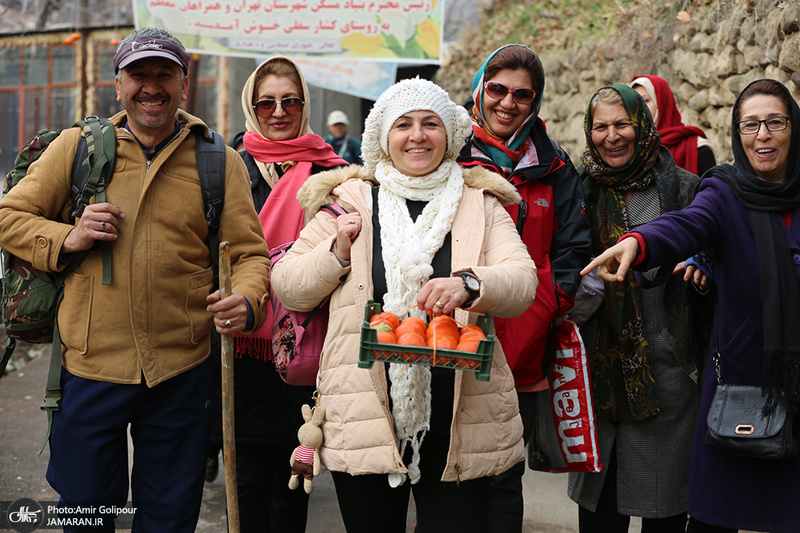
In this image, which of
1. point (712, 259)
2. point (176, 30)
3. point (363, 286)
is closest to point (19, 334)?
→ point (363, 286)

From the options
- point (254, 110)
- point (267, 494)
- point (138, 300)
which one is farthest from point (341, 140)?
point (138, 300)

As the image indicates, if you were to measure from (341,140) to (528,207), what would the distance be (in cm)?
860

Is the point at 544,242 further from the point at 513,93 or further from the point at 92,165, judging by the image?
the point at 92,165

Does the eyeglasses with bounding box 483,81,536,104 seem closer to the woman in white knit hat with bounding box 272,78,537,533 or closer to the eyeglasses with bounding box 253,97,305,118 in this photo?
the woman in white knit hat with bounding box 272,78,537,533

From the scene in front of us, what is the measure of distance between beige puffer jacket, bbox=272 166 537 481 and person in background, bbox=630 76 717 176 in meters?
1.94

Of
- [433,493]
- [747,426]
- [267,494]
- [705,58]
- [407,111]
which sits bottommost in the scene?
[267,494]

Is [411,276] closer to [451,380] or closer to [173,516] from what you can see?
[451,380]

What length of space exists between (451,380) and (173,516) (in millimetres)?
1169

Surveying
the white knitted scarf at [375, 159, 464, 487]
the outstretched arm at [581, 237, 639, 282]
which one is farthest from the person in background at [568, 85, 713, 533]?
the white knitted scarf at [375, 159, 464, 487]

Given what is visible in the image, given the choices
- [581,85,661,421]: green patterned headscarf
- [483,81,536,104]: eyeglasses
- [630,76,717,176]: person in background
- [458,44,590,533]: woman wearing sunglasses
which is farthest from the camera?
[630,76,717,176]: person in background

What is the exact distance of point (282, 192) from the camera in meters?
3.74

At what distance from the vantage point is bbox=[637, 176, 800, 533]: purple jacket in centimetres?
282

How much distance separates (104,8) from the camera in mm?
21219

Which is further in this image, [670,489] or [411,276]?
[670,489]
